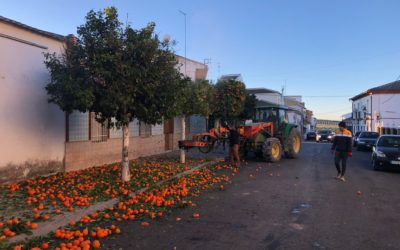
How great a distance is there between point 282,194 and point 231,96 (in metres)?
14.8

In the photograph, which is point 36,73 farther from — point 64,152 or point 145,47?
point 145,47

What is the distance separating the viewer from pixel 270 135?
17.3 meters

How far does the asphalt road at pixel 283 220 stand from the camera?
5.55 metres

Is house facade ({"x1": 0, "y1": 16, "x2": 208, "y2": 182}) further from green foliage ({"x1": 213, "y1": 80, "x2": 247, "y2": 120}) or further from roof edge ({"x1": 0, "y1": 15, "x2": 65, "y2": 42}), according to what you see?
→ green foliage ({"x1": 213, "y1": 80, "x2": 247, "y2": 120})

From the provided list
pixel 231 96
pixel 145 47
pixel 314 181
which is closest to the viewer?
pixel 145 47

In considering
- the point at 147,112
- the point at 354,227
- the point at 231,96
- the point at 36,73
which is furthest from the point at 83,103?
the point at 231,96

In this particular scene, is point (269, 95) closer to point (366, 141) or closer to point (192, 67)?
point (192, 67)

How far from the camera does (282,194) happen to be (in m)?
9.26

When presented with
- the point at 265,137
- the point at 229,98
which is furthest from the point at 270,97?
the point at 265,137

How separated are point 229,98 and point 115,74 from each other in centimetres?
1529

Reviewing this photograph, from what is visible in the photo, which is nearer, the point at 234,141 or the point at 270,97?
the point at 234,141

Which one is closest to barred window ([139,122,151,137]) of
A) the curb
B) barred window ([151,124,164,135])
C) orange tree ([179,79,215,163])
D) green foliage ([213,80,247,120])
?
barred window ([151,124,164,135])

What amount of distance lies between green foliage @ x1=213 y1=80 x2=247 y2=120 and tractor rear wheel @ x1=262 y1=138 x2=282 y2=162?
7034mm

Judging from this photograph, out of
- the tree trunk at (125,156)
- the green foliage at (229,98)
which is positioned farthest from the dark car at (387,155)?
the green foliage at (229,98)
